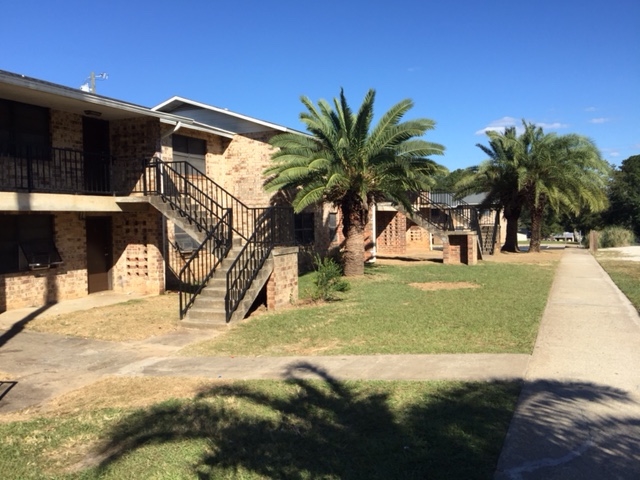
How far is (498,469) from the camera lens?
162 inches

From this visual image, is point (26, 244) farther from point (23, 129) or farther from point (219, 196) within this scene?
point (219, 196)

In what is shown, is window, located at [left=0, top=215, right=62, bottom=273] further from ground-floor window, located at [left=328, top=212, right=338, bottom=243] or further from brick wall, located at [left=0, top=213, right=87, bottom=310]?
ground-floor window, located at [left=328, top=212, right=338, bottom=243]

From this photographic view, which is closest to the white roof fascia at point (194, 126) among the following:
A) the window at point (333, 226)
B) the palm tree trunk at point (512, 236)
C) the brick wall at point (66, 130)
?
the brick wall at point (66, 130)

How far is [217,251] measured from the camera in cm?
1225

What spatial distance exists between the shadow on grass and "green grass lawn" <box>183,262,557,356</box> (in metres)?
1.85

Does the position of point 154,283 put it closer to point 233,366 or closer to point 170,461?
point 233,366

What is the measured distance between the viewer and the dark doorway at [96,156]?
13.7 meters

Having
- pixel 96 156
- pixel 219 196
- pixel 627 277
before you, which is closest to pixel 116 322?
pixel 96 156

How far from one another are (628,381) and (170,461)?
4.95 m

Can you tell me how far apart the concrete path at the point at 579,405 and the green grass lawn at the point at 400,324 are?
668mm

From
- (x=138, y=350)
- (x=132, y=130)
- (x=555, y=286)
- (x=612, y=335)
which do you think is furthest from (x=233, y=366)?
(x=555, y=286)

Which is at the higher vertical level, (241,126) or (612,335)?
(241,126)

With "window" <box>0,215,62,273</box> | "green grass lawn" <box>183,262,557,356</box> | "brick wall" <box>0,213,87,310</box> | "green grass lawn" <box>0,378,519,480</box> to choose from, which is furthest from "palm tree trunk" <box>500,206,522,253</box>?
"green grass lawn" <box>0,378,519,480</box>

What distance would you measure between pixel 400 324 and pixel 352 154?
7.63 meters
